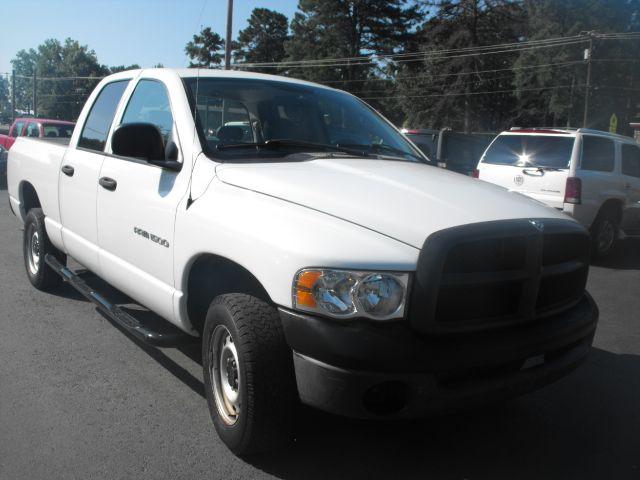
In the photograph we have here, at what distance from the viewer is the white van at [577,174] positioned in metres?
8.70

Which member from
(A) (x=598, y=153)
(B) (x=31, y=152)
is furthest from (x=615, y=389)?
(A) (x=598, y=153)

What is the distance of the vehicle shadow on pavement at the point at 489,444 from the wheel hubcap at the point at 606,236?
18.6 ft

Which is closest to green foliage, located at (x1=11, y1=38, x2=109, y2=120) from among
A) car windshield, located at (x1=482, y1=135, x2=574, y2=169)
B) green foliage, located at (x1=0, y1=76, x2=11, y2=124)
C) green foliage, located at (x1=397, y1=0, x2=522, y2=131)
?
green foliage, located at (x1=0, y1=76, x2=11, y2=124)

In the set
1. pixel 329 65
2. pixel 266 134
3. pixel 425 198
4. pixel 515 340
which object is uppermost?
pixel 329 65

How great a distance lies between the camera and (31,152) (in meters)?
5.87

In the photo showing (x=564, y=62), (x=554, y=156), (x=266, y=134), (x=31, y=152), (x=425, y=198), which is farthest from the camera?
(x=564, y=62)

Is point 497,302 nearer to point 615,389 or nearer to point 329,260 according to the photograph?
point 329,260

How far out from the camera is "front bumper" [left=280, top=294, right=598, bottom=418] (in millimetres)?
2479

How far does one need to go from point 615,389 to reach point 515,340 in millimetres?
1846

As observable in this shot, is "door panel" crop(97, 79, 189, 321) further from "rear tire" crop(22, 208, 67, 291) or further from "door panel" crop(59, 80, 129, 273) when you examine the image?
"rear tire" crop(22, 208, 67, 291)

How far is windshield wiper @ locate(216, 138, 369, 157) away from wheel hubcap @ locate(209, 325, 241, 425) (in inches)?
43.5

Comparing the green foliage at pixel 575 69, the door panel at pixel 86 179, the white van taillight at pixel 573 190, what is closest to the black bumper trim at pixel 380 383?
the door panel at pixel 86 179

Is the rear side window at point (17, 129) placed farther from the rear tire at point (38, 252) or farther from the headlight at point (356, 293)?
the headlight at point (356, 293)

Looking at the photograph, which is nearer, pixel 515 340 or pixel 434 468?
pixel 515 340
